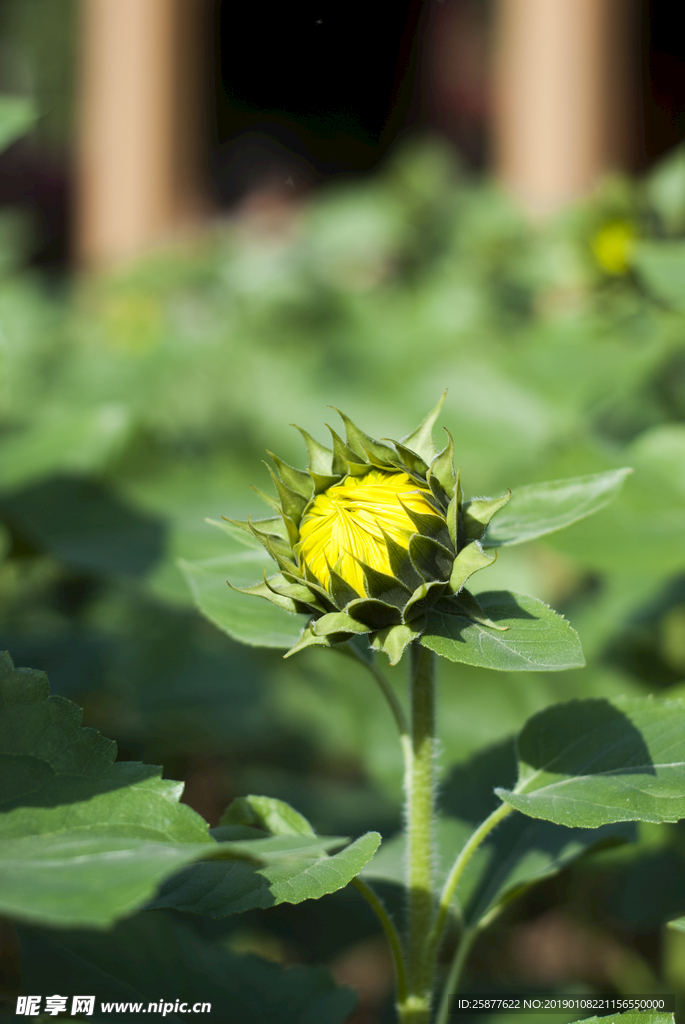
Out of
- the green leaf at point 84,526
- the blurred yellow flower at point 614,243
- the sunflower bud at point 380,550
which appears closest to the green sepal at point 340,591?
the sunflower bud at point 380,550

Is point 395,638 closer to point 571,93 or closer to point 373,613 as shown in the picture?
point 373,613

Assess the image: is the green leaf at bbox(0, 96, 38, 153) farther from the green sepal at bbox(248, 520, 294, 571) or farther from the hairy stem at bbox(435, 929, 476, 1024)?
the hairy stem at bbox(435, 929, 476, 1024)

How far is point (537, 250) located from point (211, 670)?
3.99 ft

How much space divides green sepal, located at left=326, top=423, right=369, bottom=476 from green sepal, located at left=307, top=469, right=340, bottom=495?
12 millimetres

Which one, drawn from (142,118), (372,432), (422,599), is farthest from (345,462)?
(142,118)

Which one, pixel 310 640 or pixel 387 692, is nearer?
pixel 310 640

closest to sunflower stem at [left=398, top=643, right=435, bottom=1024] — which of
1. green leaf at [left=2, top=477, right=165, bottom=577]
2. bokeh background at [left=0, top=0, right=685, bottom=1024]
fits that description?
bokeh background at [left=0, top=0, right=685, bottom=1024]

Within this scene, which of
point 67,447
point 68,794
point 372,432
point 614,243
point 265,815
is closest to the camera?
point 68,794

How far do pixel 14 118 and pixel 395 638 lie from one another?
2.33 ft

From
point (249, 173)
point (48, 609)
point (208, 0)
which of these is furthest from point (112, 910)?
point (208, 0)

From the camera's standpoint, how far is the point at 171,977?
813 mm

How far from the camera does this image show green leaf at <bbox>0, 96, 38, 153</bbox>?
0.95 metres

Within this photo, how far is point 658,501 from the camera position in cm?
107

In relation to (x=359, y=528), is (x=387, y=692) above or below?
below
